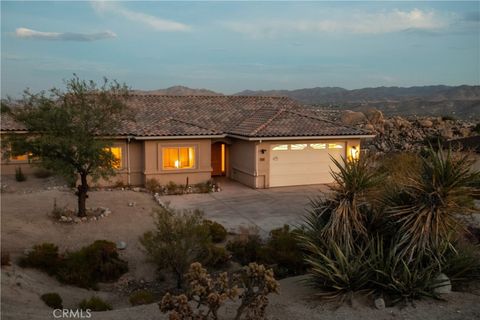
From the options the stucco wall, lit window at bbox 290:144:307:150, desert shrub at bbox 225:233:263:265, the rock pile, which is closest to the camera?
desert shrub at bbox 225:233:263:265

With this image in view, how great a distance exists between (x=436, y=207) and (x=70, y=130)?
36.7 ft

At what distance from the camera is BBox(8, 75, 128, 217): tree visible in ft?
46.5

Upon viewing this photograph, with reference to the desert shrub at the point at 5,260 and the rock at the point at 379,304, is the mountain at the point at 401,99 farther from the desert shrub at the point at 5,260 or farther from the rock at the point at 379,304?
the rock at the point at 379,304

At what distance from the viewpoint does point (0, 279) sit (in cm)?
927

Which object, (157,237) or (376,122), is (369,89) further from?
(157,237)

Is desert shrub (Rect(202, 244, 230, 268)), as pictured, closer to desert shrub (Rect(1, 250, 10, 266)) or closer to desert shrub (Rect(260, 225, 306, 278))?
desert shrub (Rect(260, 225, 306, 278))

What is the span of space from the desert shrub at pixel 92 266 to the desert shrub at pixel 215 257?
2.14 m

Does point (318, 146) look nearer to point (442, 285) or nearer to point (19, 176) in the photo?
point (19, 176)

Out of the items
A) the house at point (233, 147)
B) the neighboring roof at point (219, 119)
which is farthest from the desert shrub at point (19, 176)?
the neighboring roof at point (219, 119)

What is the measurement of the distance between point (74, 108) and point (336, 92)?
13319 cm

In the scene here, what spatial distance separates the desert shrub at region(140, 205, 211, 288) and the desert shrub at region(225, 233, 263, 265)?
1313mm

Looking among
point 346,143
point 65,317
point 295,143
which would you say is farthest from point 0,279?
point 346,143

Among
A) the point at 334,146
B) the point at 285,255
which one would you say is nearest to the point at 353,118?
the point at 334,146

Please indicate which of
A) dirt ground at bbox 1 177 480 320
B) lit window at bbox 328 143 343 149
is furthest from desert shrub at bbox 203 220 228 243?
lit window at bbox 328 143 343 149
